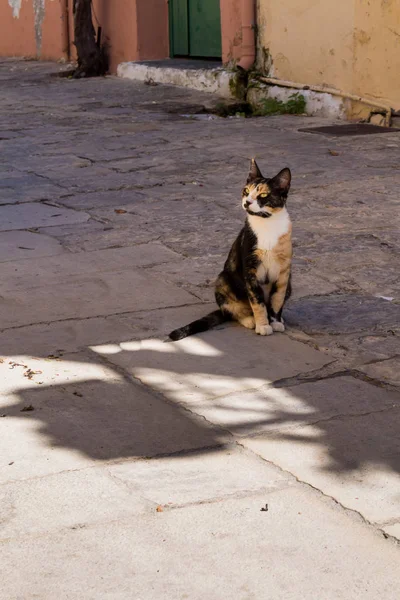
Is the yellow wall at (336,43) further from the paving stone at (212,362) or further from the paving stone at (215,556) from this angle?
the paving stone at (215,556)

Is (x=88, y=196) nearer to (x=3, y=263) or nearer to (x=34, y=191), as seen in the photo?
(x=34, y=191)

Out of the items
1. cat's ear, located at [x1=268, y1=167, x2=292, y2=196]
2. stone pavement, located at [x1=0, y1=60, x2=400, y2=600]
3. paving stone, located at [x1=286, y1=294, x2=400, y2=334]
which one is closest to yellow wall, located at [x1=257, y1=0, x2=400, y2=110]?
stone pavement, located at [x1=0, y1=60, x2=400, y2=600]

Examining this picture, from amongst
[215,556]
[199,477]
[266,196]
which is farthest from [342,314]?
[215,556]

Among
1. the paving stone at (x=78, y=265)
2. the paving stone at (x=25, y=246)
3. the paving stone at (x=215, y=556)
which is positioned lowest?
the paving stone at (x=215, y=556)

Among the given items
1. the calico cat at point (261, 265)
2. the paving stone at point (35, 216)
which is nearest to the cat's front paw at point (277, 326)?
the calico cat at point (261, 265)

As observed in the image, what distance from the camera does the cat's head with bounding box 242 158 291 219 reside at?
432cm

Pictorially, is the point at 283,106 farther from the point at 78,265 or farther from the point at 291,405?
the point at 291,405

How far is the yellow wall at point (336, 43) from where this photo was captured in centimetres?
980

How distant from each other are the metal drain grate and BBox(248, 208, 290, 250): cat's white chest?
5170mm

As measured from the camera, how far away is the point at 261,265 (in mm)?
4328

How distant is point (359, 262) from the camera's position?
211 inches

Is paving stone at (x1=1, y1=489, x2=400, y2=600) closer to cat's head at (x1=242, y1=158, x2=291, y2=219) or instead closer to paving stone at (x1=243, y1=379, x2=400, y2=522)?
paving stone at (x1=243, y1=379, x2=400, y2=522)

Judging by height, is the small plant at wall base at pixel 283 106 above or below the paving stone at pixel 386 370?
above

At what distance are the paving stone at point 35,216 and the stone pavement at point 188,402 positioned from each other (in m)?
0.02
